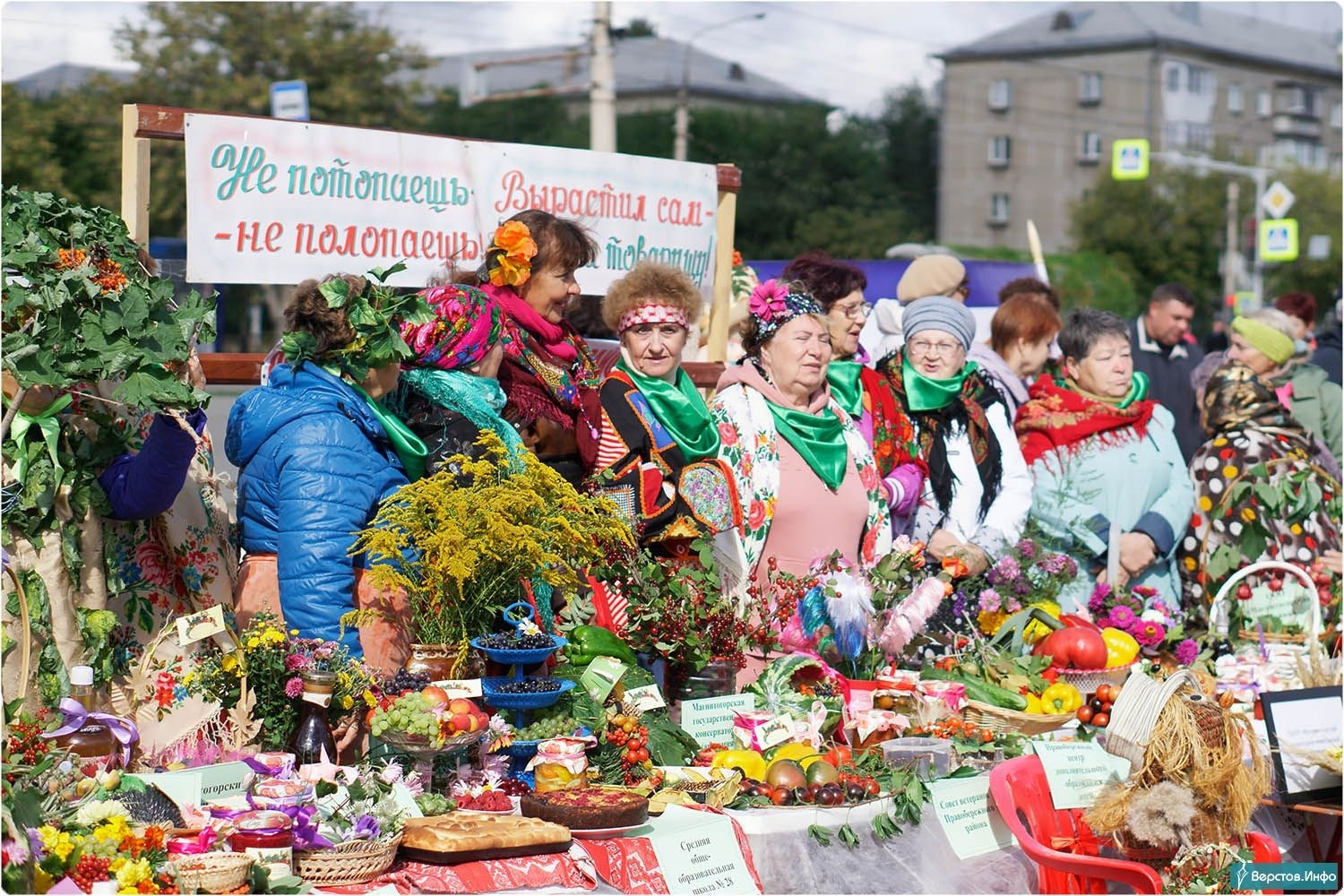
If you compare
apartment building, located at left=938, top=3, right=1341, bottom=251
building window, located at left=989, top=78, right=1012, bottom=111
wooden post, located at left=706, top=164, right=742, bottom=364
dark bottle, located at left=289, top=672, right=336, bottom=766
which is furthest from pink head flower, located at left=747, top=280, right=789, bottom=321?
building window, located at left=989, top=78, right=1012, bottom=111

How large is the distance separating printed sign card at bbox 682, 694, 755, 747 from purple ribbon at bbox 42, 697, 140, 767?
141cm

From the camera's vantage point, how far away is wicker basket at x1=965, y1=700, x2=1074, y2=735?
14.7ft

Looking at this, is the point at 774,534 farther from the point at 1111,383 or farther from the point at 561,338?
the point at 1111,383

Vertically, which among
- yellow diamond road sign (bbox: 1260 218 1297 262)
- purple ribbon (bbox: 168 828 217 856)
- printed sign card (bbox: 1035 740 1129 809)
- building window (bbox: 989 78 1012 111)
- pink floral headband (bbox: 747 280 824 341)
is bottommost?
printed sign card (bbox: 1035 740 1129 809)

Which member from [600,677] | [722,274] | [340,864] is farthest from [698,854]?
[722,274]

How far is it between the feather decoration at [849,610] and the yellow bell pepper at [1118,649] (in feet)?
2.73

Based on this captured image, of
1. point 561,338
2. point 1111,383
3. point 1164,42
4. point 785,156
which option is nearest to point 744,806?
point 561,338

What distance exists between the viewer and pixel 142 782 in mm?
3205

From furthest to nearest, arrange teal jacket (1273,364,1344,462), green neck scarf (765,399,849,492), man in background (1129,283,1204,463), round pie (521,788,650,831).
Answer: man in background (1129,283,1204,463) < teal jacket (1273,364,1344,462) < green neck scarf (765,399,849,492) < round pie (521,788,650,831)

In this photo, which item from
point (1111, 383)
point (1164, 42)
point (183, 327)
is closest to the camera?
point (183, 327)

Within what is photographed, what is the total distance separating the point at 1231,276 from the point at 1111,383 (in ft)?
121

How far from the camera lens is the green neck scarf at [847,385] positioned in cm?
537

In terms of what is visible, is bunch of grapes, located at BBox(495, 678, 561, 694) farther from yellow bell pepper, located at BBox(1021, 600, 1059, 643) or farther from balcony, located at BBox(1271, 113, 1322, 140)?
balcony, located at BBox(1271, 113, 1322, 140)

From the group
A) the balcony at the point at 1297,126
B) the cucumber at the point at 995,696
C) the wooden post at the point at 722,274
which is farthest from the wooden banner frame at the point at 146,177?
the balcony at the point at 1297,126
